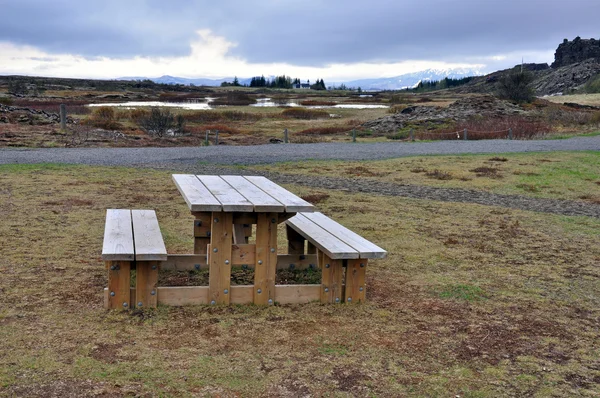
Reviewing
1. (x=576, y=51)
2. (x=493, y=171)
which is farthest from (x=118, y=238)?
(x=576, y=51)

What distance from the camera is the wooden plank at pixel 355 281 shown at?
15.7ft

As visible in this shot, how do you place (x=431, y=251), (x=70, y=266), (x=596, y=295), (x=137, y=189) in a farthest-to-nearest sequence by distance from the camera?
(x=137, y=189), (x=431, y=251), (x=70, y=266), (x=596, y=295)

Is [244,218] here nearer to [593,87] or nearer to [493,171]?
[493,171]

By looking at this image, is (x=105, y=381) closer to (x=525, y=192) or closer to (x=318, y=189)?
(x=318, y=189)

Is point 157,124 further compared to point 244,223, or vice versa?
point 157,124

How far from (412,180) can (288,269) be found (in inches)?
301

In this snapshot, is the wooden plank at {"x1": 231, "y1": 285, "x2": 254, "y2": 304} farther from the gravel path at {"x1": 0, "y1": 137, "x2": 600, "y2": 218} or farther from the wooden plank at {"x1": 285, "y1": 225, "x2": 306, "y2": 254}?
the gravel path at {"x1": 0, "y1": 137, "x2": 600, "y2": 218}

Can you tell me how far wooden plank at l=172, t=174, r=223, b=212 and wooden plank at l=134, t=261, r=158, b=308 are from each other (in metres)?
0.54

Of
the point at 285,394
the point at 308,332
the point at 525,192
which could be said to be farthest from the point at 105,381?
the point at 525,192

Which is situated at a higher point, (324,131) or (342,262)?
(342,262)

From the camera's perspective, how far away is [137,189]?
416 inches

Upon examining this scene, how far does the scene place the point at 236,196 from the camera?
462cm

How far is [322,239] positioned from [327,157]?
41.1ft

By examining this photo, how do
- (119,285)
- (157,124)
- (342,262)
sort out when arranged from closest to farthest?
(119,285) < (342,262) < (157,124)
